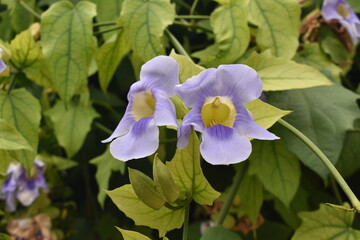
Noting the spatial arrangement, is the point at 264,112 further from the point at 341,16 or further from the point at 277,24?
the point at 341,16

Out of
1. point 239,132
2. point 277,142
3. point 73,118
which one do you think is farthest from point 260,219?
point 239,132

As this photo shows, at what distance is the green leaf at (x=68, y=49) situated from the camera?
2.04 feet

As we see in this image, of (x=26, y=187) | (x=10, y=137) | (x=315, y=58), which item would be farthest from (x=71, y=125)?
(x=315, y=58)

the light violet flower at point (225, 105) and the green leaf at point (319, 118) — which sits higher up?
the light violet flower at point (225, 105)

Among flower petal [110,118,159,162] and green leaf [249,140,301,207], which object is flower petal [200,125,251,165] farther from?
green leaf [249,140,301,207]

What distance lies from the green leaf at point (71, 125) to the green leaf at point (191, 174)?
0.36m

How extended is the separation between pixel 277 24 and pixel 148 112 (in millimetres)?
291

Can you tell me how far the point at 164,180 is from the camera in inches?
16.2

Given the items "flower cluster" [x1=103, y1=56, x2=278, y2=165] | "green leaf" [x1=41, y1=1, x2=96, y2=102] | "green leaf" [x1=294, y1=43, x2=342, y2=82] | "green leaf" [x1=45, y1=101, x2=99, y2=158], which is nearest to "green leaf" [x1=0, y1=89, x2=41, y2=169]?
"green leaf" [x1=41, y1=1, x2=96, y2=102]

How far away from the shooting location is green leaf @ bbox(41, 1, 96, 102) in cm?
62

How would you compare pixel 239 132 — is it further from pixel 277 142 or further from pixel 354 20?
pixel 354 20

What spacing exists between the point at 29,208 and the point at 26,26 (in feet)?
1.08

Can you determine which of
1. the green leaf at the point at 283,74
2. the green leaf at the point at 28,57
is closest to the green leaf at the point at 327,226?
the green leaf at the point at 283,74

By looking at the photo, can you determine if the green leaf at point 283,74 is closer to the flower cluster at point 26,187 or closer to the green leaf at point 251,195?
the green leaf at point 251,195
